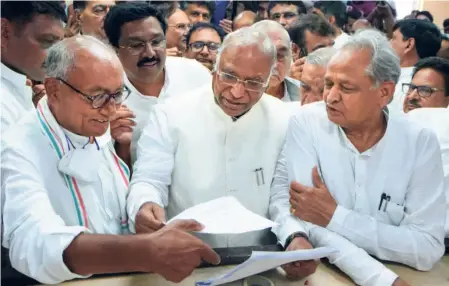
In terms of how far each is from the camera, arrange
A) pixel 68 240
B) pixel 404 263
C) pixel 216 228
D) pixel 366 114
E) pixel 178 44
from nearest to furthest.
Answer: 1. pixel 68 240
2. pixel 216 228
3. pixel 404 263
4. pixel 366 114
5. pixel 178 44

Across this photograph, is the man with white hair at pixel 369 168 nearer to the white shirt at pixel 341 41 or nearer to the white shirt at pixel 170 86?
the white shirt at pixel 341 41

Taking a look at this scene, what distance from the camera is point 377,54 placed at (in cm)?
168

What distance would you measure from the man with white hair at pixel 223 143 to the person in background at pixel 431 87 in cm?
109

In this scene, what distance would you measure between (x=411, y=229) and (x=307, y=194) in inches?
14.6

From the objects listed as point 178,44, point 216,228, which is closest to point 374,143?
point 216,228

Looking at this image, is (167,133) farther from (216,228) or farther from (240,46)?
(216,228)

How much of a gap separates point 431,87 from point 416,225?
1342 mm

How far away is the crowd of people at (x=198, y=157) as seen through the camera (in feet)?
4.13

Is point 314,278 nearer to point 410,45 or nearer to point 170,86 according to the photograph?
point 170,86

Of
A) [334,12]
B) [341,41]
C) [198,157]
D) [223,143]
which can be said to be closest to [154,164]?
[198,157]

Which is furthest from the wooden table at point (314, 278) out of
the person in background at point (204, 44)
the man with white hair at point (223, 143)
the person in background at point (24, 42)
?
the person in background at point (204, 44)

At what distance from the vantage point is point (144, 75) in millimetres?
2438

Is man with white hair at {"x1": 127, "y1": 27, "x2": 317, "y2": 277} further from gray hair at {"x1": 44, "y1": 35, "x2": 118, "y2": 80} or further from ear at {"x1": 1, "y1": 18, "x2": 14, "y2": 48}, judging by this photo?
ear at {"x1": 1, "y1": 18, "x2": 14, "y2": 48}

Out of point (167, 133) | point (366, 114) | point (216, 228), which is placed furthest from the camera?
point (167, 133)
